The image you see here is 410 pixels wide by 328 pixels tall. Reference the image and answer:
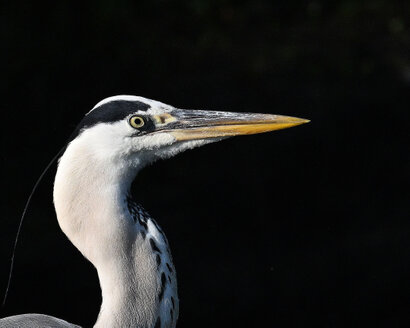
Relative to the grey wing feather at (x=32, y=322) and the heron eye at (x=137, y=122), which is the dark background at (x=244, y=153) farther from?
the heron eye at (x=137, y=122)

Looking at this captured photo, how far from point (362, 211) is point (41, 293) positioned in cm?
196

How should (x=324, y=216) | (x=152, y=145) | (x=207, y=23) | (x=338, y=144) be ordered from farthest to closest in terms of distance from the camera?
(x=207, y=23) < (x=338, y=144) < (x=324, y=216) < (x=152, y=145)

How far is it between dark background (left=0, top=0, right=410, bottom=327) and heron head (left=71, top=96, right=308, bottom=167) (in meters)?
1.75

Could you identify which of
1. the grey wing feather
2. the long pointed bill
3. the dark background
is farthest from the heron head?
the dark background

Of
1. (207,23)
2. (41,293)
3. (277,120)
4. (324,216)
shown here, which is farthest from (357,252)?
(207,23)

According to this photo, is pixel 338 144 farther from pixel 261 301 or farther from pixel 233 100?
pixel 261 301

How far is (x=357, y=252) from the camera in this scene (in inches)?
178

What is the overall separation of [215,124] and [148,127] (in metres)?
0.22

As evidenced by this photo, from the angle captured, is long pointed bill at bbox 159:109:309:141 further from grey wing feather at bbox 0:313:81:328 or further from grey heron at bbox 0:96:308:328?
grey wing feather at bbox 0:313:81:328

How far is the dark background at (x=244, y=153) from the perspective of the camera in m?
4.25

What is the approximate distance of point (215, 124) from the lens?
256cm

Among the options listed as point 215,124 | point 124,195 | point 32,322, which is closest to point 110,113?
point 124,195

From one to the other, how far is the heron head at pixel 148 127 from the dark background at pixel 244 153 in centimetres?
175

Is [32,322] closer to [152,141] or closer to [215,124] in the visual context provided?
[152,141]
